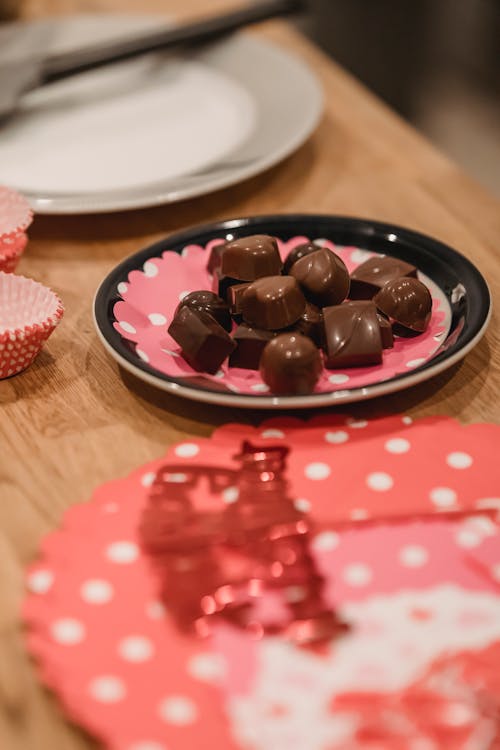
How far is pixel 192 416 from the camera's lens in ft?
2.77

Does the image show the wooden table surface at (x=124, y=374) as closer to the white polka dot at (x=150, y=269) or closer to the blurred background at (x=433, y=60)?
the white polka dot at (x=150, y=269)

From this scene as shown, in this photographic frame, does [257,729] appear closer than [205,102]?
Yes

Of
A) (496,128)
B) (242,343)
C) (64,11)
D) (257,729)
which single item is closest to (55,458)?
(242,343)

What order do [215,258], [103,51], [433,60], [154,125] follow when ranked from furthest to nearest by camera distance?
[433,60] < [103,51] < [154,125] < [215,258]

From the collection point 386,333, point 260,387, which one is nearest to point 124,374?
point 260,387

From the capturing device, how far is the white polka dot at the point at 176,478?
2.49 ft

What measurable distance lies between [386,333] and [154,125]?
0.72 metres

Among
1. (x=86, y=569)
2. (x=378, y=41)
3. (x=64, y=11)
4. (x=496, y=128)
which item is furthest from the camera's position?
(x=378, y=41)

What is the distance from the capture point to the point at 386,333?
0.86 metres

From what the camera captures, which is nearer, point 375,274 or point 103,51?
point 375,274

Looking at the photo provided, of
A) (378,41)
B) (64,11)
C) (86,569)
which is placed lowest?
(378,41)

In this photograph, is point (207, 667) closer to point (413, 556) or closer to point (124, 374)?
point (413, 556)

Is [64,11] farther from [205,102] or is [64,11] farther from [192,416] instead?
[192,416]

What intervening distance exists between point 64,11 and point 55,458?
5.32 ft
